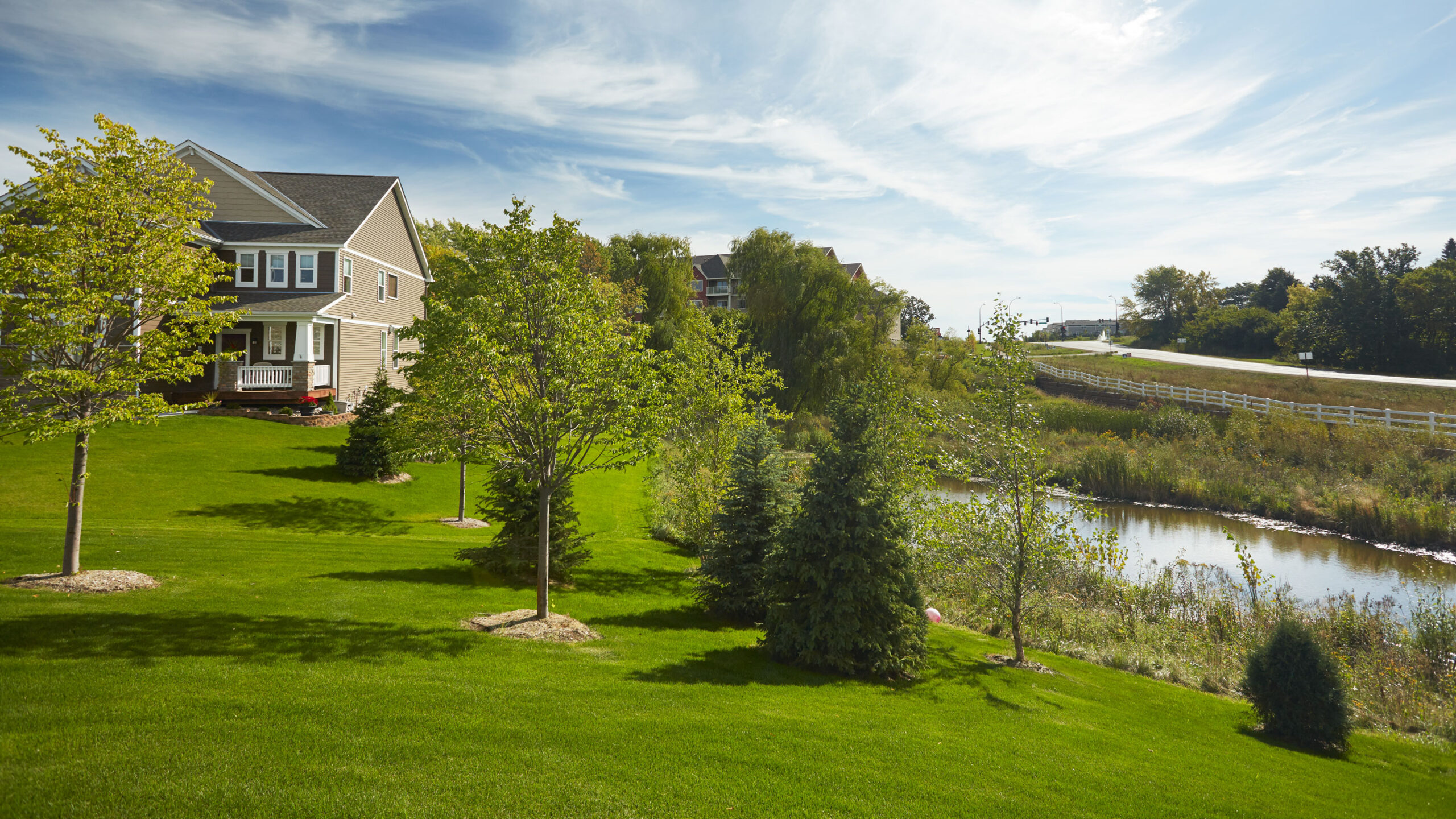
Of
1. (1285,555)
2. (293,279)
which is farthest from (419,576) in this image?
(1285,555)

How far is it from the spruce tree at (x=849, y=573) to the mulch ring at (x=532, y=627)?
2828mm

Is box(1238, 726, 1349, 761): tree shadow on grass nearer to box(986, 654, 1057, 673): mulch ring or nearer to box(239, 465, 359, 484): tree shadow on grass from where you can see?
box(986, 654, 1057, 673): mulch ring

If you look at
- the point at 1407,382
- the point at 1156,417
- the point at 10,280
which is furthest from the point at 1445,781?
the point at 1407,382

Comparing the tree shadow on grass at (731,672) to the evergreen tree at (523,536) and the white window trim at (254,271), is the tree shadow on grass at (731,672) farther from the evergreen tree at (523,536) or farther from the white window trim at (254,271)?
the white window trim at (254,271)

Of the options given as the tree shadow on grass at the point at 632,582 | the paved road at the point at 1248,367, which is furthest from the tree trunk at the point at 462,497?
the paved road at the point at 1248,367

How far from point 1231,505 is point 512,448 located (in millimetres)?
29506

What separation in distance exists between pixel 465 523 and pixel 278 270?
733 inches

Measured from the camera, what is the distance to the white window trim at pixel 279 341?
2939cm

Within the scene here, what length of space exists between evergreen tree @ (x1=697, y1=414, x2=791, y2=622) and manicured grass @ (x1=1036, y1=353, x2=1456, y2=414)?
3714cm

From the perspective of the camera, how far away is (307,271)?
99.1 feet

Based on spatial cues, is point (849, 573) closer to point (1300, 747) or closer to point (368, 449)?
point (1300, 747)

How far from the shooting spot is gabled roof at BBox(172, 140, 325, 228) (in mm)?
29422

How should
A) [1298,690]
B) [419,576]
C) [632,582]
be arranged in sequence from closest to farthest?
[1298,690], [419,576], [632,582]

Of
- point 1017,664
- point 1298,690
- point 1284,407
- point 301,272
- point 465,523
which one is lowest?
point 1017,664
